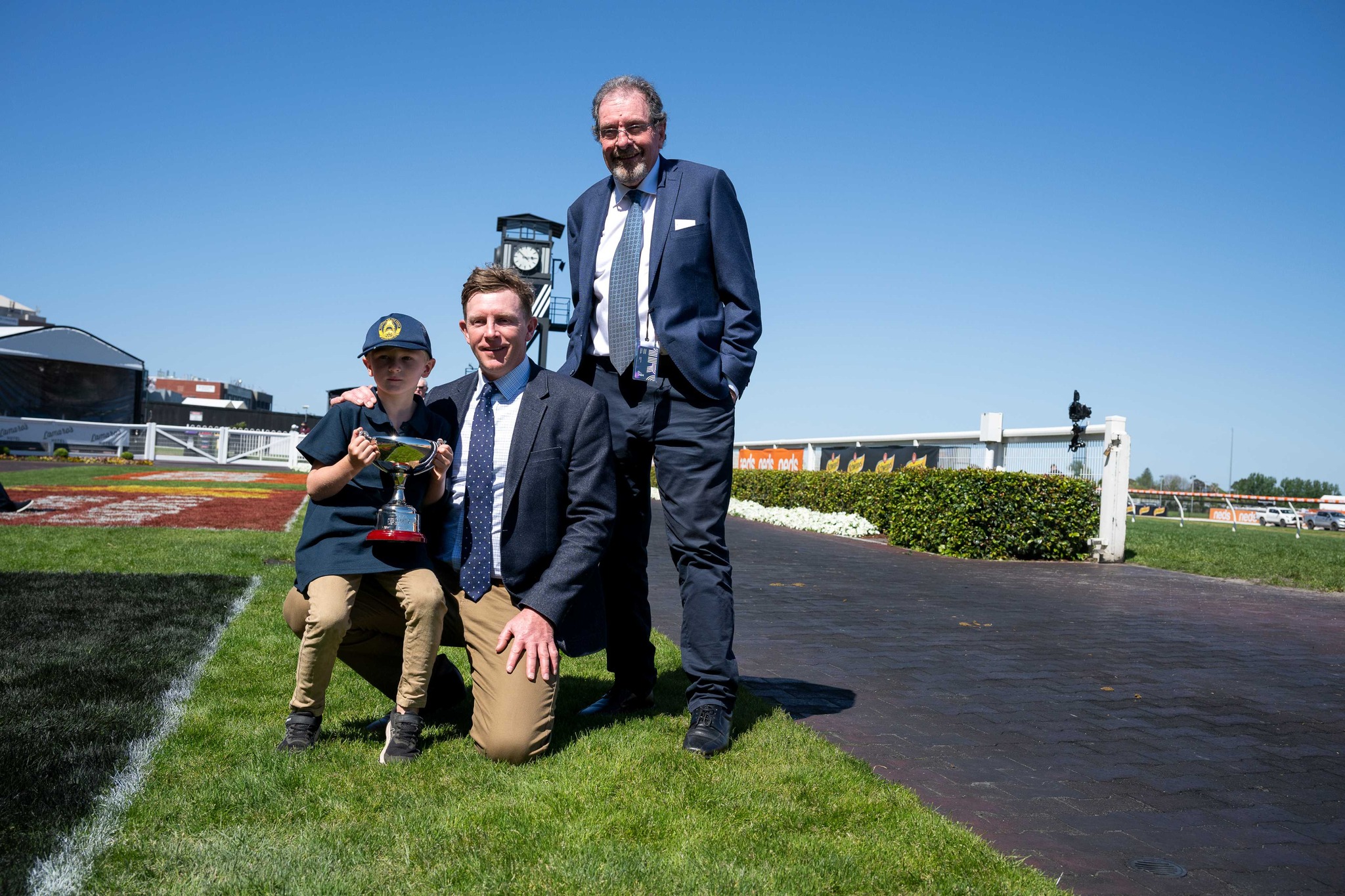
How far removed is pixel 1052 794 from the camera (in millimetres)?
2982

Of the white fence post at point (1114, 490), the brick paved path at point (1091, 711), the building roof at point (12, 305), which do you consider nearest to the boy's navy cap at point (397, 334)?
the brick paved path at point (1091, 711)

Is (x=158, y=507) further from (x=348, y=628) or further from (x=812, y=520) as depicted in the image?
(x=348, y=628)

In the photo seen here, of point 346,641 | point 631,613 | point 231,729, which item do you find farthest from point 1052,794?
point 231,729

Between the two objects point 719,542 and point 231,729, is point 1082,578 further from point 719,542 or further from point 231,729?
point 231,729

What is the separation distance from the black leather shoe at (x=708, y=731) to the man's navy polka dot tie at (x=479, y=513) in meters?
0.85

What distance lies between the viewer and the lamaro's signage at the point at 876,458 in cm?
1570

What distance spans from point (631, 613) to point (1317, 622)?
619 cm

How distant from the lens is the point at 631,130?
3400 millimetres

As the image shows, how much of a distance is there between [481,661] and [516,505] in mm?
537

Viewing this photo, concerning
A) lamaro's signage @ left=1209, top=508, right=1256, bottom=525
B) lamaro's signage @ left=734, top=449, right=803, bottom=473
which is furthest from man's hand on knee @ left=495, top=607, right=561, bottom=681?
lamaro's signage @ left=1209, top=508, right=1256, bottom=525

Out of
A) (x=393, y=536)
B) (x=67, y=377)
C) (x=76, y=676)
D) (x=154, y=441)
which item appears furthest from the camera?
(x=67, y=377)

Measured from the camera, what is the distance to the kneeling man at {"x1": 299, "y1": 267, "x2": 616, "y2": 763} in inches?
124

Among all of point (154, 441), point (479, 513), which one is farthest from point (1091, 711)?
point (154, 441)

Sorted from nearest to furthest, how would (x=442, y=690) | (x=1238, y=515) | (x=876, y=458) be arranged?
1. (x=442, y=690)
2. (x=876, y=458)
3. (x=1238, y=515)
